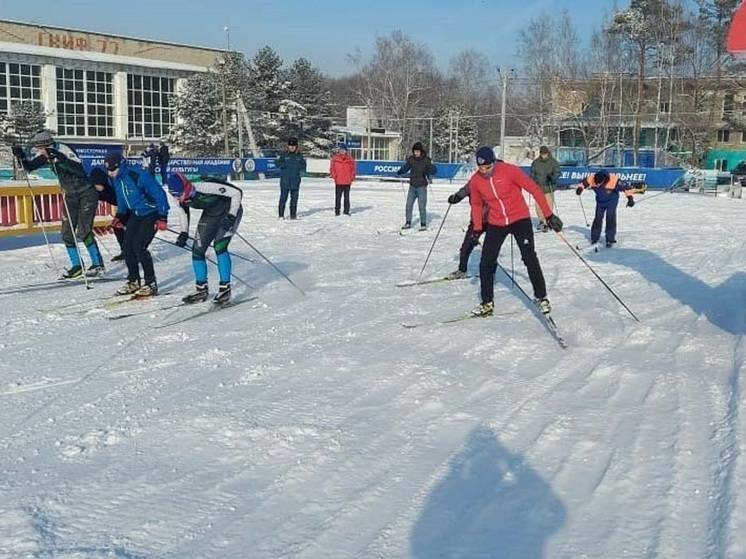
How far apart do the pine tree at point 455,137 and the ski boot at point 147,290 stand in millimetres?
56468

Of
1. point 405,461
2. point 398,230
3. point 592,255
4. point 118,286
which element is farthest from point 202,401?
point 398,230

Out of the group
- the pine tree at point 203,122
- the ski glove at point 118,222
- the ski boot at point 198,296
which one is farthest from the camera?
the pine tree at point 203,122

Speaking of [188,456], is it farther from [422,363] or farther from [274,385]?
[422,363]

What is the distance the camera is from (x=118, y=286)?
31.1 ft

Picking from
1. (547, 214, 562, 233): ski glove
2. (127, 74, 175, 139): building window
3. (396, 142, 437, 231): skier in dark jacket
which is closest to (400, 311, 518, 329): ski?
(547, 214, 562, 233): ski glove

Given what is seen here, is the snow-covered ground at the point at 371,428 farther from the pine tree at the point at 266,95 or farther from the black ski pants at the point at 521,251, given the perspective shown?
the pine tree at the point at 266,95

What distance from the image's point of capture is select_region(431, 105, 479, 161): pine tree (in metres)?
65.5

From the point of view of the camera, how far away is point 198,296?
844 centimetres

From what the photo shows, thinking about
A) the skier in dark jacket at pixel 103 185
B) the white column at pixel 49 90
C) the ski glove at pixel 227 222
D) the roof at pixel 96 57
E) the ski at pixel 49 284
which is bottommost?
the ski at pixel 49 284

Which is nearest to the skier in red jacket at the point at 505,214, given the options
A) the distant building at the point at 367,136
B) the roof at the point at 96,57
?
the roof at the point at 96,57

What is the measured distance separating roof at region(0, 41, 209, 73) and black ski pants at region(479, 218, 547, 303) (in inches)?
2060

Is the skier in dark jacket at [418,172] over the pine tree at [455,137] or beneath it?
beneath

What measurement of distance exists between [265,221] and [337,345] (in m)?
10.5

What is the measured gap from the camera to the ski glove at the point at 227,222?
8.23m
